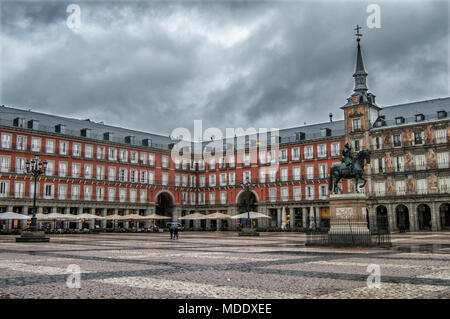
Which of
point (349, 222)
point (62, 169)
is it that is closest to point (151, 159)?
point (62, 169)

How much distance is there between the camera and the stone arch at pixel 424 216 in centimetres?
5543

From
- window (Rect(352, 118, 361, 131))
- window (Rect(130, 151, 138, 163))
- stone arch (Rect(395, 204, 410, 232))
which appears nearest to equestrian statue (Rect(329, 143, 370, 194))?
stone arch (Rect(395, 204, 410, 232))

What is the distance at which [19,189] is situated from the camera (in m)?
53.8

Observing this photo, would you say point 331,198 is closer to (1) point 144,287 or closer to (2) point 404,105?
(1) point 144,287

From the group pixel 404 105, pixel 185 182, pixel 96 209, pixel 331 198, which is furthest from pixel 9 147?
pixel 404 105

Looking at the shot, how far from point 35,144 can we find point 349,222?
149ft

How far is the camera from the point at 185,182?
244 feet

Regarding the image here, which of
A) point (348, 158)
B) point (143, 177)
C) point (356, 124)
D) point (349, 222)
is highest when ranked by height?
point (356, 124)

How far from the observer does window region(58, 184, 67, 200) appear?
2273 inches

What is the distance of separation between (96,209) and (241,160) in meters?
22.8

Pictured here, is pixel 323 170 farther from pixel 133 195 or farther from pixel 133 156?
pixel 133 156

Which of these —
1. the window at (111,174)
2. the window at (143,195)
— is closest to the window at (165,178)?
the window at (143,195)

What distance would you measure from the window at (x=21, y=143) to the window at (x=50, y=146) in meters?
2.73

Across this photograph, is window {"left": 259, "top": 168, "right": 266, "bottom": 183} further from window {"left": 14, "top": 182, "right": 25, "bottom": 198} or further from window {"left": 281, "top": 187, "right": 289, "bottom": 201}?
window {"left": 14, "top": 182, "right": 25, "bottom": 198}
